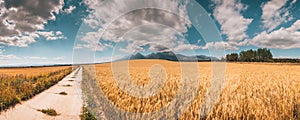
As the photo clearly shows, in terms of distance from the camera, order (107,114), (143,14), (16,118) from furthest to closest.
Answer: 1. (143,14)
2. (16,118)
3. (107,114)

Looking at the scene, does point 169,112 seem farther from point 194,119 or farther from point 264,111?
point 264,111

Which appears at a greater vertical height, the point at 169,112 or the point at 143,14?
the point at 143,14

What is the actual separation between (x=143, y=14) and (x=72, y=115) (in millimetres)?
11627

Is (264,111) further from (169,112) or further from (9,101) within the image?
(9,101)

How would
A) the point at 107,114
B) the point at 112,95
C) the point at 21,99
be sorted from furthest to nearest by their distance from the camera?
the point at 21,99 → the point at 112,95 → the point at 107,114

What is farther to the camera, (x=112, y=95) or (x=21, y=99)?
(x=21, y=99)

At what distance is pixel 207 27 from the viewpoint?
10.0m

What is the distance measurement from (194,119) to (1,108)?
6862 millimetres

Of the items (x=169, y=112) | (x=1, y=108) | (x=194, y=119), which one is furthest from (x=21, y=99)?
(x=194, y=119)

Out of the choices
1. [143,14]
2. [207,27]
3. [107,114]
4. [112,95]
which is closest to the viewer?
[107,114]

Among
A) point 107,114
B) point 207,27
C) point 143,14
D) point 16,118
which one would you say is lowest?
point 16,118

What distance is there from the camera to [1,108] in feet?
22.3

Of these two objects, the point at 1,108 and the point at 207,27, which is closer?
the point at 1,108

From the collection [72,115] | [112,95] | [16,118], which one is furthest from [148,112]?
[16,118]
